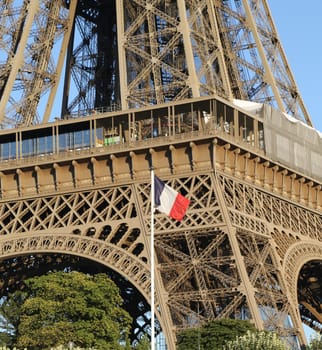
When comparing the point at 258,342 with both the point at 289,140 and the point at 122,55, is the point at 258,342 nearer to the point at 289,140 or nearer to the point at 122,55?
the point at 289,140

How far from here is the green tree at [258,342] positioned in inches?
2251

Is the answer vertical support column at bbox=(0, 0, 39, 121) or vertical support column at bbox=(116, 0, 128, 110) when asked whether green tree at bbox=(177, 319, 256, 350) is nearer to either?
vertical support column at bbox=(116, 0, 128, 110)

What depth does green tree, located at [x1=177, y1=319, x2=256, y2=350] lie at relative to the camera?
6016 cm

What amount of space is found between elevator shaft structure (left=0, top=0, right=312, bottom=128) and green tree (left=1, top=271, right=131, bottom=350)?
10.3 m

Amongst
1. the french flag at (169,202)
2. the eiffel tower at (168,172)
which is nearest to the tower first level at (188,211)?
the eiffel tower at (168,172)

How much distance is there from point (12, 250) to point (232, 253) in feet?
38.9

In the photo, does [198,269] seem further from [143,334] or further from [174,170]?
[143,334]

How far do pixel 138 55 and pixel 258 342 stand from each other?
21096 mm

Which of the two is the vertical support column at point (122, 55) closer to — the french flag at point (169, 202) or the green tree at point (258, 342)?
the green tree at point (258, 342)

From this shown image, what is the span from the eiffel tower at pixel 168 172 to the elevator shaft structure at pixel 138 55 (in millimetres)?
124

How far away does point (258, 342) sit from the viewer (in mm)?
57281

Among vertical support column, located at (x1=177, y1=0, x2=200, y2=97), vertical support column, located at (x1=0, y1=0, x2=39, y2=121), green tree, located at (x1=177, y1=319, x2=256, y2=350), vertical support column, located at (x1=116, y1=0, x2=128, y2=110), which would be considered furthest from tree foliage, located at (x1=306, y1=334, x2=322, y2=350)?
vertical support column, located at (x1=0, y1=0, x2=39, y2=121)

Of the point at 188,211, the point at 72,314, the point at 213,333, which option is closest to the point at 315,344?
the point at 213,333

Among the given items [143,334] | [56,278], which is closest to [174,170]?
[56,278]
